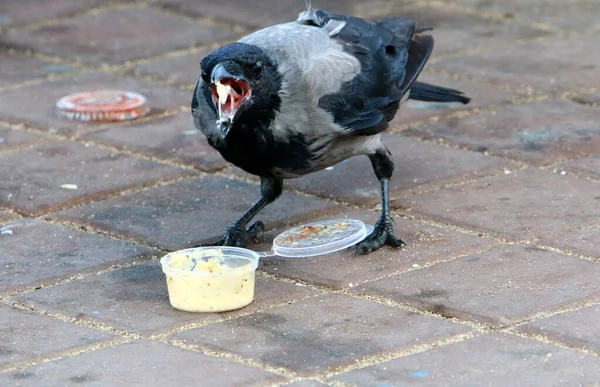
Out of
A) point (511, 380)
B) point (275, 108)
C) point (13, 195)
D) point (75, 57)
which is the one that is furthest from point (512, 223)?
point (75, 57)

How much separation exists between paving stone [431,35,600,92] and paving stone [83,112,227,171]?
71.2 inches

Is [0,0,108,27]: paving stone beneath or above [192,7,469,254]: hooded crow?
beneath

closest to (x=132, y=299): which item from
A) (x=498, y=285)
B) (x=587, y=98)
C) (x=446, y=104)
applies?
(x=498, y=285)

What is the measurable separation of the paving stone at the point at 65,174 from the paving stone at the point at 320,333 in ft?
5.53

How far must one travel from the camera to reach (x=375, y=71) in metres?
5.53

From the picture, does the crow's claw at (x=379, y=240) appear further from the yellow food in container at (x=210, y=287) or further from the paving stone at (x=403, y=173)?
the yellow food in container at (x=210, y=287)

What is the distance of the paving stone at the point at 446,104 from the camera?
273 inches

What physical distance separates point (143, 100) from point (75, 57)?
1142mm

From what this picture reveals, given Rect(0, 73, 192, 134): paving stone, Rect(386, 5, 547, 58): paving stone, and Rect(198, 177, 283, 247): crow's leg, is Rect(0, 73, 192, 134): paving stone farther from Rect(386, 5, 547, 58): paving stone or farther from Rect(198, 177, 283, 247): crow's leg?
Rect(386, 5, 547, 58): paving stone

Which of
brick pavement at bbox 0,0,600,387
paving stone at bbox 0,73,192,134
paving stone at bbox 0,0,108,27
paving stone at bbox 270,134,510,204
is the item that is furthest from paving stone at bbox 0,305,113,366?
paving stone at bbox 0,0,108,27

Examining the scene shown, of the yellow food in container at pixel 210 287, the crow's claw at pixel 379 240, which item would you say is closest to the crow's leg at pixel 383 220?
the crow's claw at pixel 379 240

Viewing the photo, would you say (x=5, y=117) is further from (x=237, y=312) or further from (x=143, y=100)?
(x=237, y=312)

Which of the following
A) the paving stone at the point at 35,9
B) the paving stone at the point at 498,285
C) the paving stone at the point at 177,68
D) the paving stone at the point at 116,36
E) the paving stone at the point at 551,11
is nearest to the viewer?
the paving stone at the point at 498,285

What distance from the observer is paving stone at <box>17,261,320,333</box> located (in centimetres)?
453
